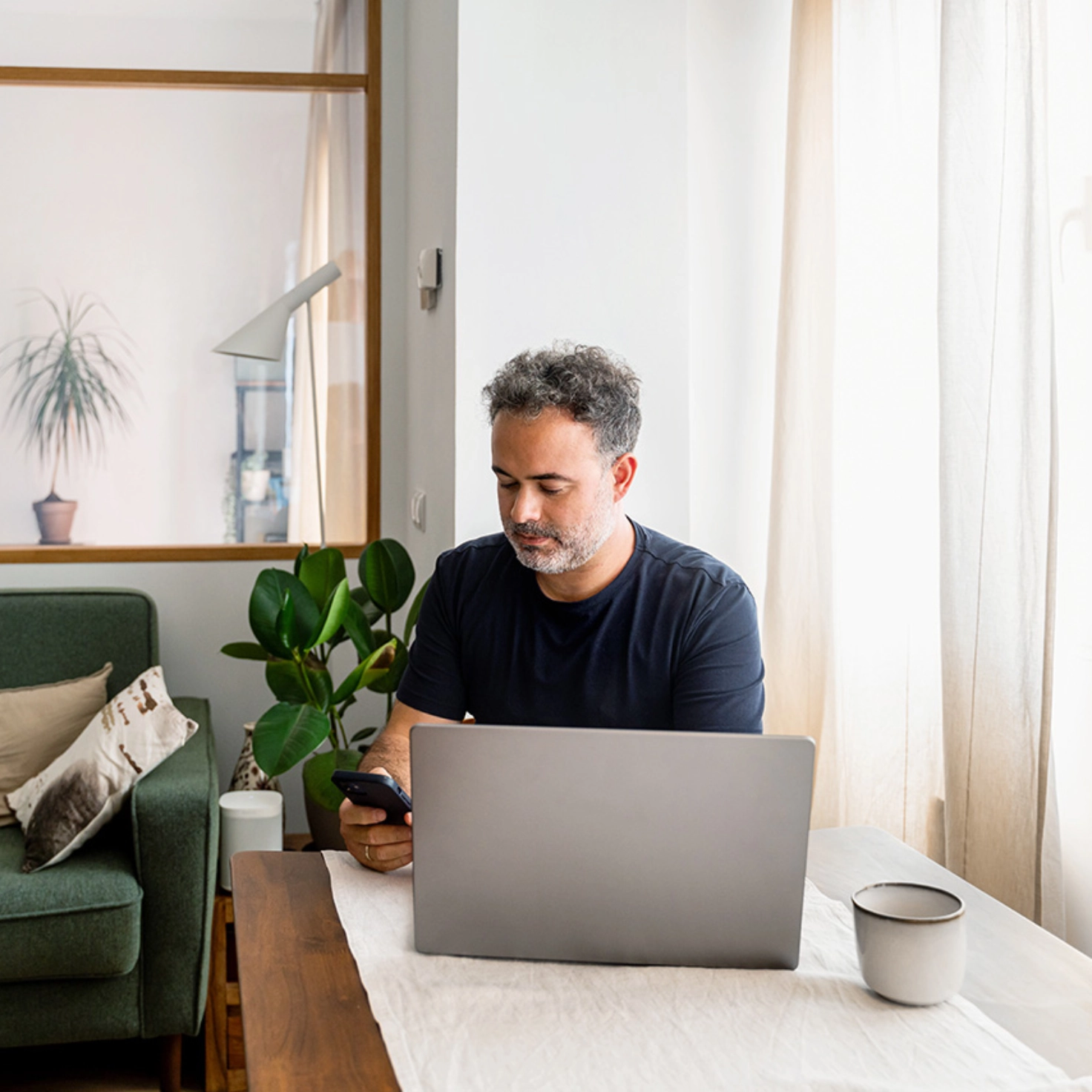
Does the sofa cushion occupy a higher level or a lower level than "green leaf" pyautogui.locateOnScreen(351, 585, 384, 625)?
lower

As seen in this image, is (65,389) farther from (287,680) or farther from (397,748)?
(397,748)

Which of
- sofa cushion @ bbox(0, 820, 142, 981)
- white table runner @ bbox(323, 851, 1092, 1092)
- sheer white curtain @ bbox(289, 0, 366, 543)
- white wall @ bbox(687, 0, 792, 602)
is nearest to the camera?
white table runner @ bbox(323, 851, 1092, 1092)

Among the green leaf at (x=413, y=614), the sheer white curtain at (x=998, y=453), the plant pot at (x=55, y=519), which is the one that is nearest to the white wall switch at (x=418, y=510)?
the green leaf at (x=413, y=614)

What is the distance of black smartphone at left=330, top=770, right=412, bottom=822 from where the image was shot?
1189mm

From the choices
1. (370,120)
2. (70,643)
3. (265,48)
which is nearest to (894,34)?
(370,120)

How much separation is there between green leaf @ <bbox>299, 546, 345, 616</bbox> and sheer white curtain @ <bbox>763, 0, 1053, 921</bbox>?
96 centimetres

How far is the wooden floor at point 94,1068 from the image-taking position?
2305 millimetres

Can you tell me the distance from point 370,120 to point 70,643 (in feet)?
5.14

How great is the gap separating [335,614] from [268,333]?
0.77m

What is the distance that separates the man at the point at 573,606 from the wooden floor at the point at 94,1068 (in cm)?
124

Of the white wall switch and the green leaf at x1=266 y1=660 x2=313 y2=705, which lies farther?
the white wall switch

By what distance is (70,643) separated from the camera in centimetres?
275

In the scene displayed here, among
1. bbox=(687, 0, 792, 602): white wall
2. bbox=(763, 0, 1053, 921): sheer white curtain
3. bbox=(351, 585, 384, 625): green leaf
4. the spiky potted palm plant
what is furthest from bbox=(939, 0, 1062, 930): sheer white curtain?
the spiky potted palm plant

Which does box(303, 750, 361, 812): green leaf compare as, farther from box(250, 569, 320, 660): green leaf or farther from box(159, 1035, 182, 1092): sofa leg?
box(159, 1035, 182, 1092): sofa leg
